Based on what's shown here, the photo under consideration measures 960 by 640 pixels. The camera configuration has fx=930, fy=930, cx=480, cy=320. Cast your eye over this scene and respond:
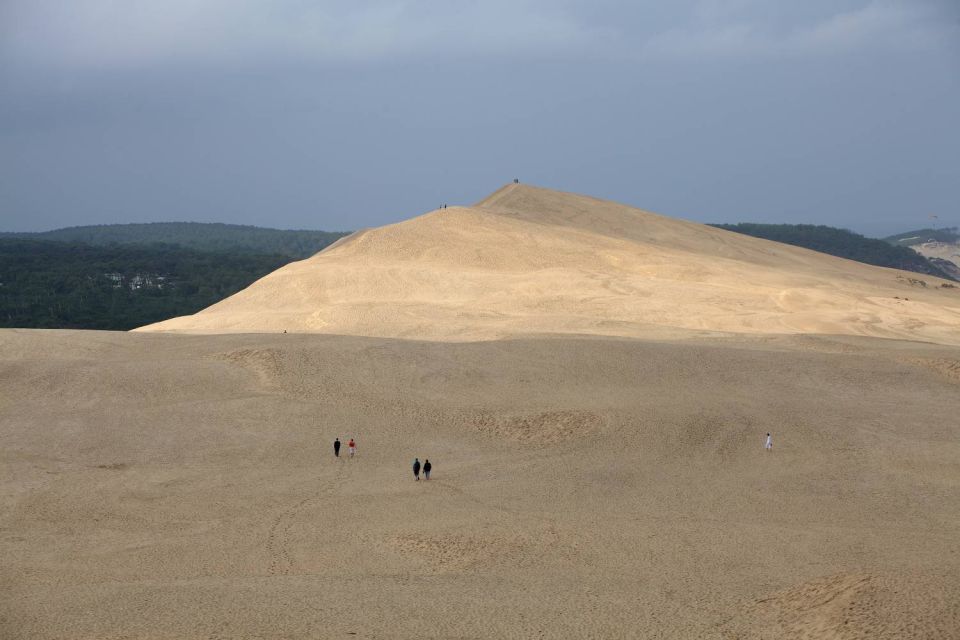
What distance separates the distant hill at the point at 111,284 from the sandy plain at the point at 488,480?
2036 inches

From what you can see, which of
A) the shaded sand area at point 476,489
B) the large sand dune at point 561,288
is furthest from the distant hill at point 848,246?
the shaded sand area at point 476,489

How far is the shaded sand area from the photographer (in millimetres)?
14305

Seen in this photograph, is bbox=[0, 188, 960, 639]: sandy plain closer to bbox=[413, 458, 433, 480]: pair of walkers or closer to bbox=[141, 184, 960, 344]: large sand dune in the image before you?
bbox=[413, 458, 433, 480]: pair of walkers

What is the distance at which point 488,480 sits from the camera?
22047 mm

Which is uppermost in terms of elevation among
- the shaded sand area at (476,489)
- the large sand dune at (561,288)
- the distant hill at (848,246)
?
the distant hill at (848,246)

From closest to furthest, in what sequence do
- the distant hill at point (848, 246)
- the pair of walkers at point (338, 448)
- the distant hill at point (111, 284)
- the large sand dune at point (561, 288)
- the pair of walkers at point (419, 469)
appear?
the pair of walkers at point (419, 469), the pair of walkers at point (338, 448), the large sand dune at point (561, 288), the distant hill at point (111, 284), the distant hill at point (848, 246)

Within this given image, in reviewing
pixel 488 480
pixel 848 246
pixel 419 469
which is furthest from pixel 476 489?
pixel 848 246

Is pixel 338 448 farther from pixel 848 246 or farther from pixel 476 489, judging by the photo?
pixel 848 246

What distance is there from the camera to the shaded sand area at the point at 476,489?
46.9 ft

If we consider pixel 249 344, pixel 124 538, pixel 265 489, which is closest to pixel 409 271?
pixel 249 344

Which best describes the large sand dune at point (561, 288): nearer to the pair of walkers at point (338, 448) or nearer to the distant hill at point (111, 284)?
the pair of walkers at point (338, 448)

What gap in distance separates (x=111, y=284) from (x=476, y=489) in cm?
9310

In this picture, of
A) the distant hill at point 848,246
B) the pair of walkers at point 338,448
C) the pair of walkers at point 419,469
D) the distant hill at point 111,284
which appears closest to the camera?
the pair of walkers at point 419,469

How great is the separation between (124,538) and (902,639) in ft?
44.7
